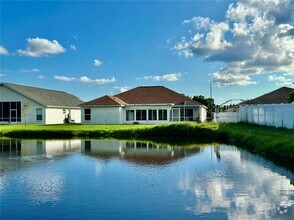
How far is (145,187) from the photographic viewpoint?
11.5 metres

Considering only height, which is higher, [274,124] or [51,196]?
[274,124]

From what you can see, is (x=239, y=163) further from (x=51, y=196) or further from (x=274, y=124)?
(x=274, y=124)

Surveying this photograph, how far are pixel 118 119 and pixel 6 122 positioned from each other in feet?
48.1

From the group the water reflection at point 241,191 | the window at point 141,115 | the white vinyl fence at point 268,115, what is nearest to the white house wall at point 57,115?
the window at point 141,115

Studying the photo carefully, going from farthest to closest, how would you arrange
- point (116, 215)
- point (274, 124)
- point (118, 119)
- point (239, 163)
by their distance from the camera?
1. point (118, 119)
2. point (274, 124)
3. point (239, 163)
4. point (116, 215)

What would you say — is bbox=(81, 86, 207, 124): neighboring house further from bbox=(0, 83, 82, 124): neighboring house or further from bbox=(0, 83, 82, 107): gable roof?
bbox=(0, 83, 82, 107): gable roof

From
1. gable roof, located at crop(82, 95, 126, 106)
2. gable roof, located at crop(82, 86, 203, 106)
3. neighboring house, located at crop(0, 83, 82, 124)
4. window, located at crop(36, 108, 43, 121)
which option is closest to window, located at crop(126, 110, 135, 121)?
gable roof, located at crop(82, 86, 203, 106)

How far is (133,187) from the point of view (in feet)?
37.9

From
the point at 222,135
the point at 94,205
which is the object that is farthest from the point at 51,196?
the point at 222,135

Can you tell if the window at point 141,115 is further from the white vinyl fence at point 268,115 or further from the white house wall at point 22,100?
the white house wall at point 22,100

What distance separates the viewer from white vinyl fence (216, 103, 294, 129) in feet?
77.9

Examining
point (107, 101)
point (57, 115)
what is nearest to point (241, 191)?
point (107, 101)

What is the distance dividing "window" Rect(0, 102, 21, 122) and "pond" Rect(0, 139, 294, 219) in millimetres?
27784

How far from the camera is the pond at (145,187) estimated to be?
8.91 metres
